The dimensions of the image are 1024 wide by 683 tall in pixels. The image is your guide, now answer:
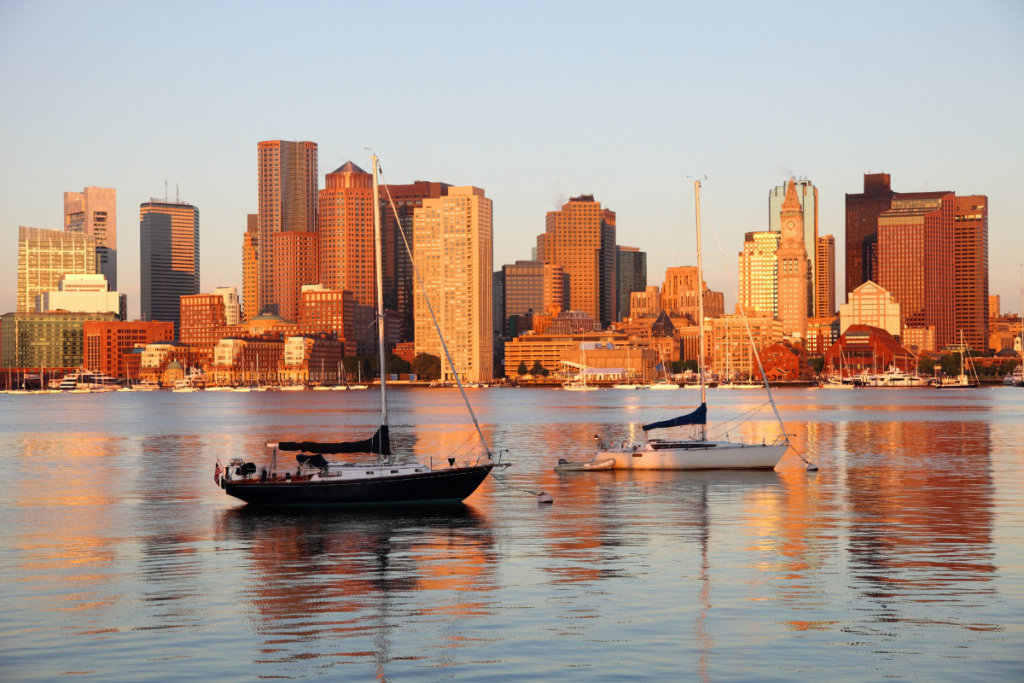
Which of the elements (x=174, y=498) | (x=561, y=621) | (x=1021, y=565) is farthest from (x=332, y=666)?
(x=174, y=498)

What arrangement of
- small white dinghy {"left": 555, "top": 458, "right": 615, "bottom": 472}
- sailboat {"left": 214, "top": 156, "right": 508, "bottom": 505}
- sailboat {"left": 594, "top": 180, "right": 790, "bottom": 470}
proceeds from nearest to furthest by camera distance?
sailboat {"left": 214, "top": 156, "right": 508, "bottom": 505} < sailboat {"left": 594, "top": 180, "right": 790, "bottom": 470} < small white dinghy {"left": 555, "top": 458, "right": 615, "bottom": 472}

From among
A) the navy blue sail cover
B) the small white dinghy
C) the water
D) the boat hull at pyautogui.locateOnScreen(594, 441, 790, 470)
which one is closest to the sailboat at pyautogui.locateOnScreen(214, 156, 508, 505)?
the navy blue sail cover

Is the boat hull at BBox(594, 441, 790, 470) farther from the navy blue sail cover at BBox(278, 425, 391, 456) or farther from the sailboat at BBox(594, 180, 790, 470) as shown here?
the navy blue sail cover at BBox(278, 425, 391, 456)

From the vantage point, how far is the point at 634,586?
32219mm

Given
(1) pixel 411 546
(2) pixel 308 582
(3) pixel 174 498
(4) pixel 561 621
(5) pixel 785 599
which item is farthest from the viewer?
(3) pixel 174 498

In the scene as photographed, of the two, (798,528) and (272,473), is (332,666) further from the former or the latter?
(272,473)

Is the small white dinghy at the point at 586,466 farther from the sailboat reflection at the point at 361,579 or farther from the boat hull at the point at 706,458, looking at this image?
the sailboat reflection at the point at 361,579

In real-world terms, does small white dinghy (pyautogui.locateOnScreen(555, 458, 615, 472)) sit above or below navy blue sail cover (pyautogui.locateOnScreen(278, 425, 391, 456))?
below

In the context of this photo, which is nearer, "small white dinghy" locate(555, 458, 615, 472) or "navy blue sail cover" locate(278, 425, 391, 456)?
"navy blue sail cover" locate(278, 425, 391, 456)

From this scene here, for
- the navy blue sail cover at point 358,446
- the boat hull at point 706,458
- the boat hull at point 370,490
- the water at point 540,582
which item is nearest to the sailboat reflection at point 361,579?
the water at point 540,582

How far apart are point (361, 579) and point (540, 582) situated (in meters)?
5.38

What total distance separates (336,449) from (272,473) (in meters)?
3.71

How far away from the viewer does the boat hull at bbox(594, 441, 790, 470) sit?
66375 mm

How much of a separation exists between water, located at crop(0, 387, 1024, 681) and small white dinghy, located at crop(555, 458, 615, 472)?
46.0 inches
